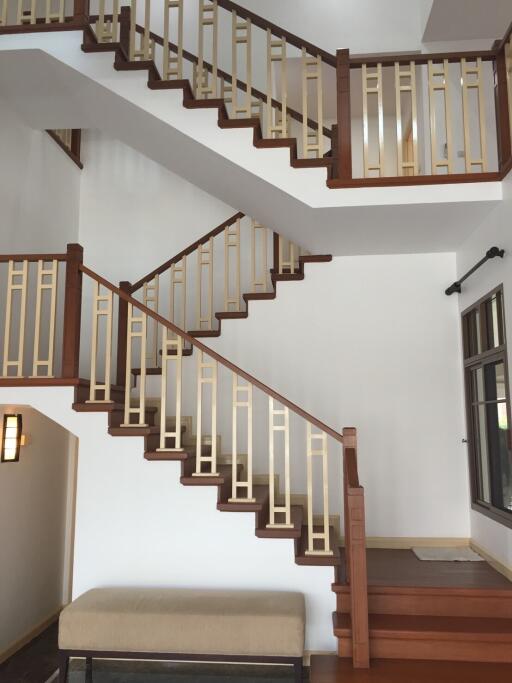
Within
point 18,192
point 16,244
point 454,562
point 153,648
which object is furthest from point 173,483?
point 18,192

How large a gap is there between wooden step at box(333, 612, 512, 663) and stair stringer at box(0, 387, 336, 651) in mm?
373

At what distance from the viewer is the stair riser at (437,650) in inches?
131

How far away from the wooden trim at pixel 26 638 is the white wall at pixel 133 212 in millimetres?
3432

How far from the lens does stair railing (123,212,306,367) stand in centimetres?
537

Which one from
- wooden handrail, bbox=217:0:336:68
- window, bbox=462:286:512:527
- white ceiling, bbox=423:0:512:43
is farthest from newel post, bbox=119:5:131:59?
window, bbox=462:286:512:527

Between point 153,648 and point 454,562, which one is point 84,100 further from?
point 454,562

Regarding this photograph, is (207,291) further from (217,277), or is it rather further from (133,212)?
(133,212)

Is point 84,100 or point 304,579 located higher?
point 84,100

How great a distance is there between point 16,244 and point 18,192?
472 millimetres

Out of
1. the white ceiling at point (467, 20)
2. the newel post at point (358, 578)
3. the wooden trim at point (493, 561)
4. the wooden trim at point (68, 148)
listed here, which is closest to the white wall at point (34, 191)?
the wooden trim at point (68, 148)

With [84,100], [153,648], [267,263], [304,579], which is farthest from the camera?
[267,263]

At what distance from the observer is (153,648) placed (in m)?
3.28

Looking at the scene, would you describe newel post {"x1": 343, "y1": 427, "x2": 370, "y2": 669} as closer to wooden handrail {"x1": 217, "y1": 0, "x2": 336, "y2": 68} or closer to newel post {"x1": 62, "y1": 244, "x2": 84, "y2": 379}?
newel post {"x1": 62, "y1": 244, "x2": 84, "y2": 379}

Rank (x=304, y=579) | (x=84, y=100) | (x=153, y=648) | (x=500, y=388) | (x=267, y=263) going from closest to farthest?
(x=153, y=648), (x=304, y=579), (x=500, y=388), (x=84, y=100), (x=267, y=263)
